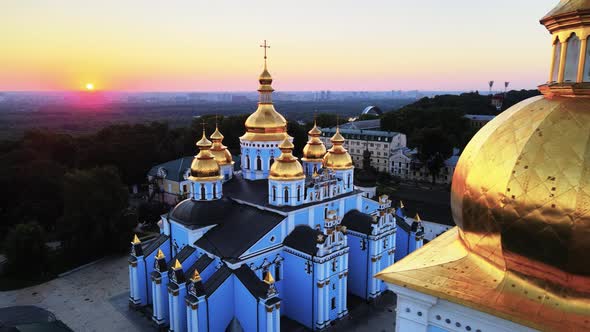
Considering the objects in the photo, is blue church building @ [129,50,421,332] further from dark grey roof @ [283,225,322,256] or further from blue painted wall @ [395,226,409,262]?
blue painted wall @ [395,226,409,262]

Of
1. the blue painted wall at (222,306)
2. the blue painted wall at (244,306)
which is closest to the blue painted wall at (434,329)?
the blue painted wall at (244,306)

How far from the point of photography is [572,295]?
4723 mm

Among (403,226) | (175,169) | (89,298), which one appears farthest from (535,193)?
(175,169)

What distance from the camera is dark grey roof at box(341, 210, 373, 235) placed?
64.2 ft

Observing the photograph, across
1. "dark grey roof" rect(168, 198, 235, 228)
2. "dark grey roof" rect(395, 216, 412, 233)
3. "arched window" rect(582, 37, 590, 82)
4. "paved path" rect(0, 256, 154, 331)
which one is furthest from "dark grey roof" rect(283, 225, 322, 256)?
"arched window" rect(582, 37, 590, 82)

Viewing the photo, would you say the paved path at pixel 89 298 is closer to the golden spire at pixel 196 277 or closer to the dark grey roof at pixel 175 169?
the golden spire at pixel 196 277

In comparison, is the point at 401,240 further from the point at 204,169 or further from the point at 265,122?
the point at 204,169

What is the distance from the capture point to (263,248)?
16.8 meters

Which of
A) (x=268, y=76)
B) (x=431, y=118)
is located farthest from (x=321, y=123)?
(x=268, y=76)

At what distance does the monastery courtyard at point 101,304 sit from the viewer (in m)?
17.7

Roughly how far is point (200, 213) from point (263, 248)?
3.51m

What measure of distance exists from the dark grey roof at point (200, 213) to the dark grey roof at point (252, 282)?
3140mm

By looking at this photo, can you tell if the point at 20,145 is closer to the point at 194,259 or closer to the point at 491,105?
the point at 194,259

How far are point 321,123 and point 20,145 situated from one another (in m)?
45.9
